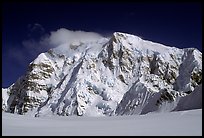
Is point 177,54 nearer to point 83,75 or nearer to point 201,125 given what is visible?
point 83,75

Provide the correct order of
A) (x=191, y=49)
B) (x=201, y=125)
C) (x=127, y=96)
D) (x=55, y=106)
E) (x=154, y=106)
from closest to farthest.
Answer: (x=201, y=125) → (x=154, y=106) → (x=127, y=96) → (x=191, y=49) → (x=55, y=106)

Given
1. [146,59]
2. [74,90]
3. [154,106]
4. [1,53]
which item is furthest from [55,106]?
[1,53]

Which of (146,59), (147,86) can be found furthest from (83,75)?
(147,86)

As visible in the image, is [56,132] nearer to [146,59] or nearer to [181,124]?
[181,124]

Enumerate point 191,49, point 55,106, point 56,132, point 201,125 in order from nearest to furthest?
1. point 56,132
2. point 201,125
3. point 191,49
4. point 55,106

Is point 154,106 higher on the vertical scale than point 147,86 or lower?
higher

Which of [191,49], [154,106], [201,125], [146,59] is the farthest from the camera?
[146,59]

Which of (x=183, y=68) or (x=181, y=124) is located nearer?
(x=181, y=124)

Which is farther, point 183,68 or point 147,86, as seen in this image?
point 183,68

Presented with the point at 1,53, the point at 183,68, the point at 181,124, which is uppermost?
the point at 1,53
